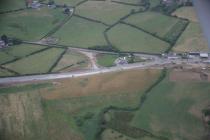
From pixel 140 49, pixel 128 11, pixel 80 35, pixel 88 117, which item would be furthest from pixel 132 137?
pixel 128 11

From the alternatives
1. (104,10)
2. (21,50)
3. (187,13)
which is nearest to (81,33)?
(104,10)

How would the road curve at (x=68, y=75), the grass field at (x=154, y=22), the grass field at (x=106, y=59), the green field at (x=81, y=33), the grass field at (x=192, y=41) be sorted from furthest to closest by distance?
the grass field at (x=154, y=22)
the green field at (x=81, y=33)
the grass field at (x=192, y=41)
the grass field at (x=106, y=59)
the road curve at (x=68, y=75)

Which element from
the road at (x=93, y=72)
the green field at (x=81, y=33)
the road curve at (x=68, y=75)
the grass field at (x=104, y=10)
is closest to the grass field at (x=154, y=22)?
the grass field at (x=104, y=10)

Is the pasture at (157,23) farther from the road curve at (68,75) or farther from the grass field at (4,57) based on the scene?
the grass field at (4,57)

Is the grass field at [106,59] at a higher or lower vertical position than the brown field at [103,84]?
higher

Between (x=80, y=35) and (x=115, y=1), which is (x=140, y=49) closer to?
(x=80, y=35)

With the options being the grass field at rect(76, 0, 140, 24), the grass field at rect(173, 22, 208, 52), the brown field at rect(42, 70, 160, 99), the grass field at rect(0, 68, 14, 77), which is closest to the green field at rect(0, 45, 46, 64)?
the grass field at rect(0, 68, 14, 77)

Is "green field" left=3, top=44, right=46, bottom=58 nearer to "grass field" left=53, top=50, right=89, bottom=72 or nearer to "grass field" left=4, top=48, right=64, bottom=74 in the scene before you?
"grass field" left=4, top=48, right=64, bottom=74
